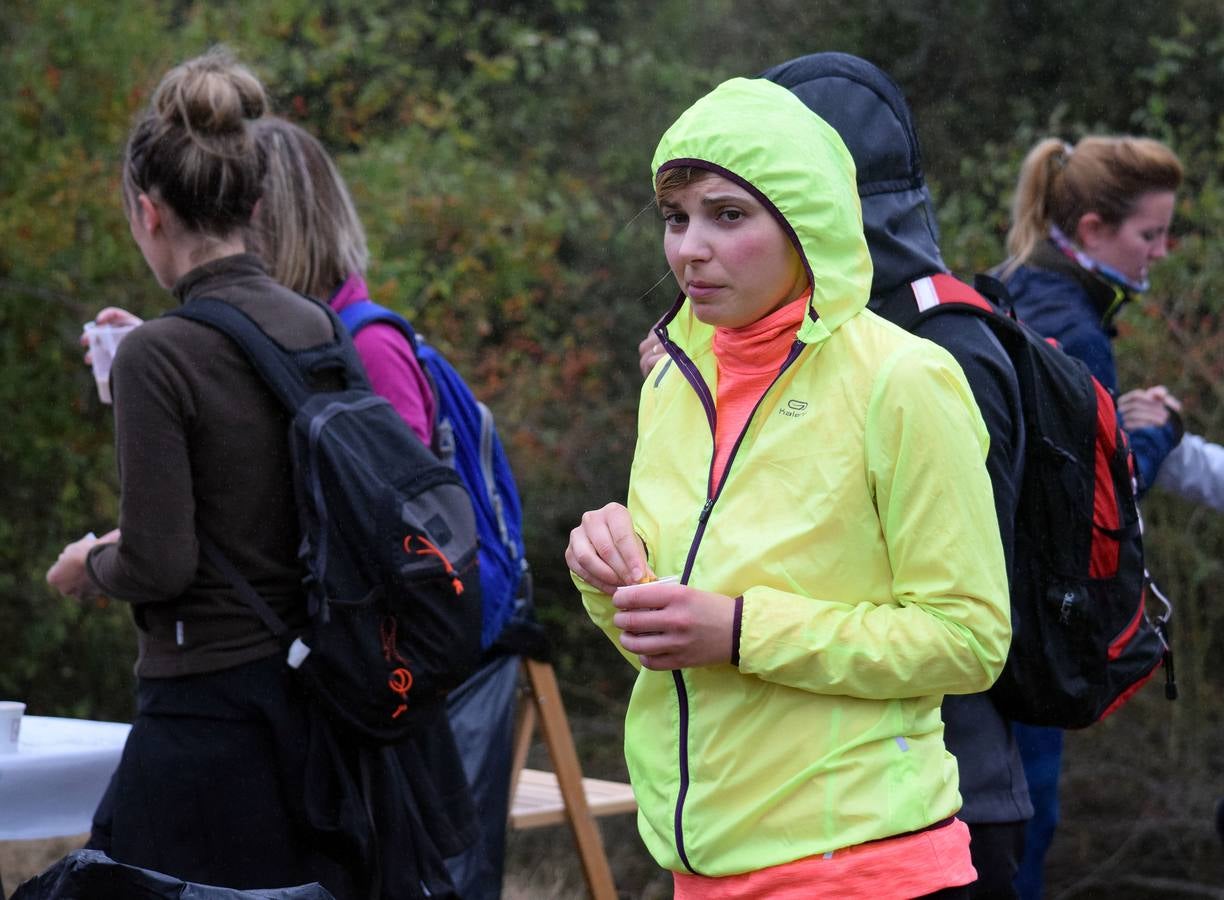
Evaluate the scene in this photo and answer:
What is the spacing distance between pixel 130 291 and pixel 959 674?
4524mm

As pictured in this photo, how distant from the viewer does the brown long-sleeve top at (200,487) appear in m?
2.76

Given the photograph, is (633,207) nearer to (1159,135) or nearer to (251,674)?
(1159,135)

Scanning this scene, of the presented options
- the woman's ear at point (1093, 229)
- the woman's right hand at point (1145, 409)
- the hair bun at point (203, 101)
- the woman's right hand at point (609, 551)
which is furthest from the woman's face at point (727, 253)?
the woman's ear at point (1093, 229)

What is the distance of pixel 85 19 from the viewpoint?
6.11m

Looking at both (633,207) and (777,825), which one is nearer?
(777,825)

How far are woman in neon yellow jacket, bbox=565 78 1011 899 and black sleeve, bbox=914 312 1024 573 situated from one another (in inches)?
13.6

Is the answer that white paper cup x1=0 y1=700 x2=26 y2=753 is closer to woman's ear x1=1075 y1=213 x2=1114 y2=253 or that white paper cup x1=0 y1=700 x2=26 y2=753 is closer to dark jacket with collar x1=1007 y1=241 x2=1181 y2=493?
dark jacket with collar x1=1007 y1=241 x2=1181 y2=493

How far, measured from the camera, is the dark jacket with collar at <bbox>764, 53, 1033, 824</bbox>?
247 centimetres

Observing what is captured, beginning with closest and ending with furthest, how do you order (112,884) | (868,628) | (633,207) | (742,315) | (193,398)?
(112,884) < (868,628) < (742,315) < (193,398) < (633,207)

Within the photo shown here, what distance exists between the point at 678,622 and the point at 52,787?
156 cm

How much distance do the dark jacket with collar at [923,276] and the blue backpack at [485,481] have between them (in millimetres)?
1389

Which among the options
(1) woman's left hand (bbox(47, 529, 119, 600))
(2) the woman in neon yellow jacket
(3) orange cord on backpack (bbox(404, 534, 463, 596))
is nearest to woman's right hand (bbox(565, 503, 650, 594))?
(2) the woman in neon yellow jacket

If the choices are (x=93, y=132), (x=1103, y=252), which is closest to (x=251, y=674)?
(x=1103, y=252)

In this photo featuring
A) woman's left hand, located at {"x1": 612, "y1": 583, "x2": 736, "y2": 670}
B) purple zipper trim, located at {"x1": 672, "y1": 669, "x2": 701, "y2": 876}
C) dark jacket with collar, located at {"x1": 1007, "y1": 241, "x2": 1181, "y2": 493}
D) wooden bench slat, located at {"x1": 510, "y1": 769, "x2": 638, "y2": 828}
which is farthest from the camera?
wooden bench slat, located at {"x1": 510, "y1": 769, "x2": 638, "y2": 828}
